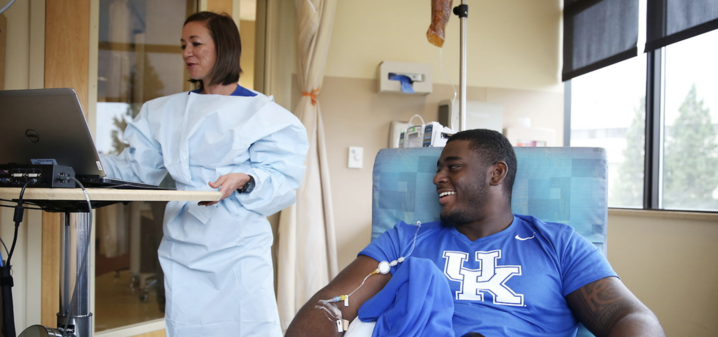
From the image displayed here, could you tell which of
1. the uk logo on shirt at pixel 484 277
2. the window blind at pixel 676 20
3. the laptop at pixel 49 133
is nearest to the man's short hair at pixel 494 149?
the uk logo on shirt at pixel 484 277

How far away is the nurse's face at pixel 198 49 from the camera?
5.08 feet

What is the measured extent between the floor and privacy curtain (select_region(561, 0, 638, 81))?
2778 mm

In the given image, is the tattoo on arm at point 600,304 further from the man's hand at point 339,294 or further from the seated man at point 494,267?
the man's hand at point 339,294

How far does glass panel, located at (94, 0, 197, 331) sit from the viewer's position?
204 centimetres

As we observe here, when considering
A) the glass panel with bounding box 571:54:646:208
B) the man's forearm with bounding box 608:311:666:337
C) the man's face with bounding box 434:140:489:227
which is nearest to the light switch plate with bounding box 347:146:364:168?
the glass panel with bounding box 571:54:646:208

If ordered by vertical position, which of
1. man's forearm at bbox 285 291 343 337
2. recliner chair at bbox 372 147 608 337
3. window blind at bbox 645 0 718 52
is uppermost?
window blind at bbox 645 0 718 52

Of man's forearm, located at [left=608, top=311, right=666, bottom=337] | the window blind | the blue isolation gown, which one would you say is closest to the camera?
man's forearm, located at [left=608, top=311, right=666, bottom=337]

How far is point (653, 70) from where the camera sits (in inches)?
102

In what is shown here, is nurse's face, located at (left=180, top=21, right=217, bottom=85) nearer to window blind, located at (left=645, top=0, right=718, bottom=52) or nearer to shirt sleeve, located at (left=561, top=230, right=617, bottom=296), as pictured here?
shirt sleeve, located at (left=561, top=230, right=617, bottom=296)

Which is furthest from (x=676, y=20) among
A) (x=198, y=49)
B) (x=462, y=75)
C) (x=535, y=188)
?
(x=198, y=49)

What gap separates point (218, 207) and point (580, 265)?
103cm

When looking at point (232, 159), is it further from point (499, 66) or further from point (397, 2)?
point (499, 66)

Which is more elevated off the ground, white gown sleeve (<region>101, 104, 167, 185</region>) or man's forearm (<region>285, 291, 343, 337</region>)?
white gown sleeve (<region>101, 104, 167, 185</region>)

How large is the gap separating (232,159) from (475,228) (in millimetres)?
756
